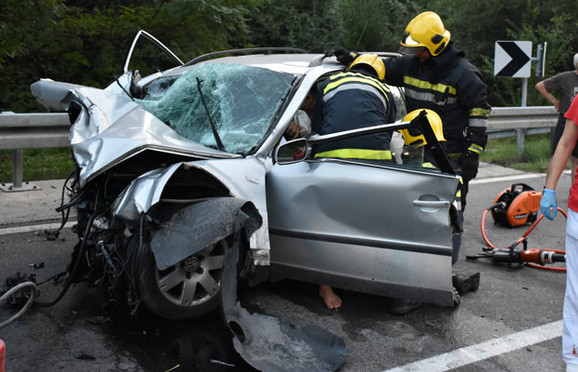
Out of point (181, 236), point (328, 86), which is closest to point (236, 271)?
point (181, 236)

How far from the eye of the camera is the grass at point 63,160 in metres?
7.50

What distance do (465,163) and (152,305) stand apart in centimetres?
258

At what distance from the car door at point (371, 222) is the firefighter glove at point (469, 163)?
1.08m

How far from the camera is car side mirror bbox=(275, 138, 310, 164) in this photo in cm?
373

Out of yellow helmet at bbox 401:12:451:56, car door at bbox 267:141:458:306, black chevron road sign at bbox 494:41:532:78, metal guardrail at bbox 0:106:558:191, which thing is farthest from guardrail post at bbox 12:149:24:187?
black chevron road sign at bbox 494:41:532:78

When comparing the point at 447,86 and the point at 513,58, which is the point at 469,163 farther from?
the point at 513,58

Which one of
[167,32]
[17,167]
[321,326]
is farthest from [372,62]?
[167,32]

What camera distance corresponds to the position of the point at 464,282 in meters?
4.40

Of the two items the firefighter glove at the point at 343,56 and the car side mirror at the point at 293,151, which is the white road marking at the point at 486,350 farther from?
the firefighter glove at the point at 343,56

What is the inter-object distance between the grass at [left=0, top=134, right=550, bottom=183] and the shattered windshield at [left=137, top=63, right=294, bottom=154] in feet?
11.7

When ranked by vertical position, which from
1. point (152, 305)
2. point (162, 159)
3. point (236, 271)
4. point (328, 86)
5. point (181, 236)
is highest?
point (328, 86)

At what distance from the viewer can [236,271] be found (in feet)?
11.2

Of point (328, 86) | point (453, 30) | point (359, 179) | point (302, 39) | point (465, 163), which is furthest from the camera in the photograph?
point (453, 30)

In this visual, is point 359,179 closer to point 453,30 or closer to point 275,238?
point 275,238
